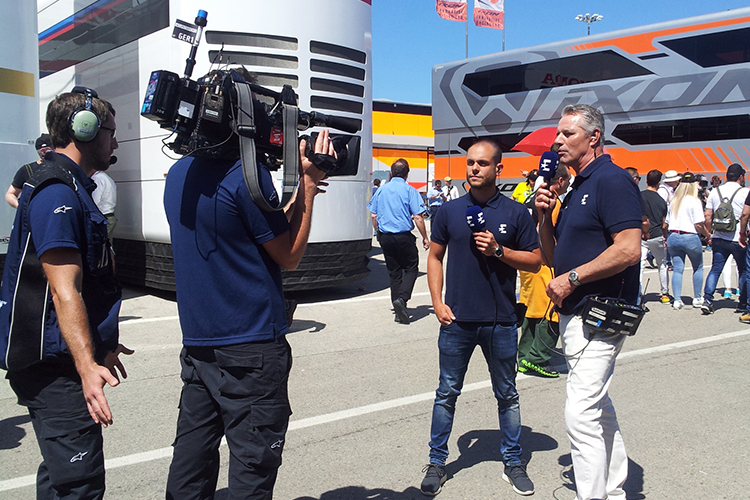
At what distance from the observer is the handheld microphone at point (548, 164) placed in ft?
10.1

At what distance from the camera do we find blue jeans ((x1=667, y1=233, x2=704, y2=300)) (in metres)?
8.36

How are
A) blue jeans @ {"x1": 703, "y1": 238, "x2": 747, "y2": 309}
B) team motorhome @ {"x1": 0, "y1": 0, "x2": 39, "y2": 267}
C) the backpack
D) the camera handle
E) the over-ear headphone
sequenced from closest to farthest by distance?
the camera handle → the over-ear headphone → team motorhome @ {"x1": 0, "y1": 0, "x2": 39, "y2": 267} → the backpack → blue jeans @ {"x1": 703, "y1": 238, "x2": 747, "y2": 309}

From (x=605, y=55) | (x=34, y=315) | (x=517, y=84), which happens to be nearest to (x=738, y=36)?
(x=605, y=55)

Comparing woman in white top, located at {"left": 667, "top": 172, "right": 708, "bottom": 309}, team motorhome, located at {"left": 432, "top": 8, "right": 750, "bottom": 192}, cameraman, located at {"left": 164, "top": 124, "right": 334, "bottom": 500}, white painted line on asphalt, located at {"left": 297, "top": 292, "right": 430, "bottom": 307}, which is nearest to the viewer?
cameraman, located at {"left": 164, "top": 124, "right": 334, "bottom": 500}

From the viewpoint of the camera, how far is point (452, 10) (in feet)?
86.3

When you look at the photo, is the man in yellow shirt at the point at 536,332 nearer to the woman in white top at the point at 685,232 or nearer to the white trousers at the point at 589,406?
the white trousers at the point at 589,406

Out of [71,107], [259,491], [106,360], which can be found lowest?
[259,491]

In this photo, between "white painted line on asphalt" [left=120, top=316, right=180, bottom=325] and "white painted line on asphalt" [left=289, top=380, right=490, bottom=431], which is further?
"white painted line on asphalt" [left=120, top=316, right=180, bottom=325]

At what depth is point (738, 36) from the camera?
45.5 ft

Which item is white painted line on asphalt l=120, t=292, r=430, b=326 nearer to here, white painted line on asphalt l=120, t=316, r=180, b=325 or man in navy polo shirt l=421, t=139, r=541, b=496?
white painted line on asphalt l=120, t=316, r=180, b=325

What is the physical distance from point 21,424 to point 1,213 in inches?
122

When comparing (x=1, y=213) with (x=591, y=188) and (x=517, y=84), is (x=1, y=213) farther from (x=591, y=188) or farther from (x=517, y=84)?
(x=517, y=84)

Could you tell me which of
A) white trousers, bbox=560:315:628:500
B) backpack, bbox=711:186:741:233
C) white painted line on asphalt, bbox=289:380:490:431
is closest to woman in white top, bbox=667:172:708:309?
backpack, bbox=711:186:741:233

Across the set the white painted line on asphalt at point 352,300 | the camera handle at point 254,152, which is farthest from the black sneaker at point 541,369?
the camera handle at point 254,152
